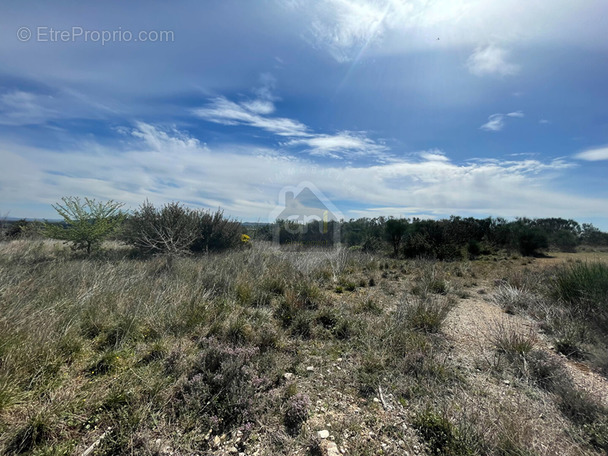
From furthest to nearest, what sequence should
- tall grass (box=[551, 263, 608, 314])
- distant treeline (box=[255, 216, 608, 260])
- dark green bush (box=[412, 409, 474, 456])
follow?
distant treeline (box=[255, 216, 608, 260]), tall grass (box=[551, 263, 608, 314]), dark green bush (box=[412, 409, 474, 456])

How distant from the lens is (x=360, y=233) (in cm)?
1734

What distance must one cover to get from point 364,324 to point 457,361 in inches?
49.3

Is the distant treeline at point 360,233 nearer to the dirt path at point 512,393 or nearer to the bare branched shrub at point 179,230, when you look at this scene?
the bare branched shrub at point 179,230

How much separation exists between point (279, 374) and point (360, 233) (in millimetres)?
15534

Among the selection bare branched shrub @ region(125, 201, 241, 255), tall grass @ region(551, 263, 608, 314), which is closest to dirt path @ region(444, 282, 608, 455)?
tall grass @ region(551, 263, 608, 314)

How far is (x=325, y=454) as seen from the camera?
1.70 meters

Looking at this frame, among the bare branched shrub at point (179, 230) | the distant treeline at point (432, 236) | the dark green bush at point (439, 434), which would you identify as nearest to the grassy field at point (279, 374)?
the dark green bush at point (439, 434)

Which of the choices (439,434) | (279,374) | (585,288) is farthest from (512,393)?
(585,288)

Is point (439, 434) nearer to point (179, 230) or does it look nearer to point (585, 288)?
point (585, 288)

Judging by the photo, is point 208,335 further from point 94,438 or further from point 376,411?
point 376,411

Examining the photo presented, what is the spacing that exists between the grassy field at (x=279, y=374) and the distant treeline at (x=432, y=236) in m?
9.57

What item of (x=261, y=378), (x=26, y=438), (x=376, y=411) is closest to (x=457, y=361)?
(x=376, y=411)

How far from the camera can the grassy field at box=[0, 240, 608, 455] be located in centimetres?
174

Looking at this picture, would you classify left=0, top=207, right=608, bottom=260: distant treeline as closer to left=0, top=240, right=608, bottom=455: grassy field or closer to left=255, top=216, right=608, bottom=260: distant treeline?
left=255, top=216, right=608, bottom=260: distant treeline
